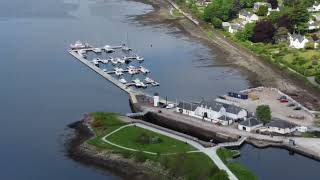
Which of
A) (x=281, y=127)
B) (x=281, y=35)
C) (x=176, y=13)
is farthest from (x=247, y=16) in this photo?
(x=281, y=127)

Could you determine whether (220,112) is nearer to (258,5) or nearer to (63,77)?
(63,77)

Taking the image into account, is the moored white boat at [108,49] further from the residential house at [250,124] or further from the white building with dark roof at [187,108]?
the residential house at [250,124]

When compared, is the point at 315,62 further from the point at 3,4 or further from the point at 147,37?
the point at 3,4

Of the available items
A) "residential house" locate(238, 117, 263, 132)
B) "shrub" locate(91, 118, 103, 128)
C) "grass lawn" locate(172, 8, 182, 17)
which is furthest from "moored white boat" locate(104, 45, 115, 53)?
"residential house" locate(238, 117, 263, 132)

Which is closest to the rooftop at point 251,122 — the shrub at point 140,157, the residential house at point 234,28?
the shrub at point 140,157

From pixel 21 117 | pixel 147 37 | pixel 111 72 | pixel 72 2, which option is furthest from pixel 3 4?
pixel 21 117

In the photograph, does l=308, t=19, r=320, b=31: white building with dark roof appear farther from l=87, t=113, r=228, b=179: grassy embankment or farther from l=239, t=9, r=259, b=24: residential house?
l=87, t=113, r=228, b=179: grassy embankment
